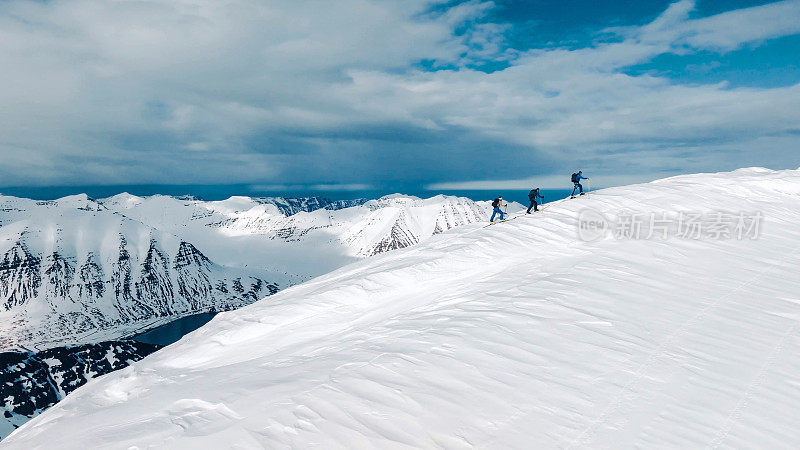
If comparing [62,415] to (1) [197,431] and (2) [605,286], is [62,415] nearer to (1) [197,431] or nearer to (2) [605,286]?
(1) [197,431]

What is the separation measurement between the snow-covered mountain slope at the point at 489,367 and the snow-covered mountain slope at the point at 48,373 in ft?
449

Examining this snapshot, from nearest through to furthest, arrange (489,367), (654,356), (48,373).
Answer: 1. (489,367)
2. (654,356)
3. (48,373)

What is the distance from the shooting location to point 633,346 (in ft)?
42.1

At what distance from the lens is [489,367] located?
11008 millimetres

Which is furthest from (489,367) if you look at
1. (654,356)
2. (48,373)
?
(48,373)

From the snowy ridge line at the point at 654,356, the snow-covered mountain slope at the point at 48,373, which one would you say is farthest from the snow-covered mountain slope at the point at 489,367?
the snow-covered mountain slope at the point at 48,373

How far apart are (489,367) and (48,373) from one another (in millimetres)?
178362

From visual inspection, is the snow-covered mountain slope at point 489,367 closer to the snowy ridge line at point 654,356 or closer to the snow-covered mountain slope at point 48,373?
the snowy ridge line at point 654,356

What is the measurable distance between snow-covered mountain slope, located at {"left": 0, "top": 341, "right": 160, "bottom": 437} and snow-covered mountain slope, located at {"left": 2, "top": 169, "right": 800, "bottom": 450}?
5386 inches

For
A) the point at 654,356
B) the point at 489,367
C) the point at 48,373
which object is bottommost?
the point at 48,373

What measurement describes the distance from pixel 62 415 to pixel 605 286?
1867cm

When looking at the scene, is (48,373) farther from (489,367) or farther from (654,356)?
(654,356)

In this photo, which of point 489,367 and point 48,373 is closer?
point 489,367

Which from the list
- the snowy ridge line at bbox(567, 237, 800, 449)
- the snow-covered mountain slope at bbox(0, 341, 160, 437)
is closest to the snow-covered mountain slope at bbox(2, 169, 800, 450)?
the snowy ridge line at bbox(567, 237, 800, 449)
